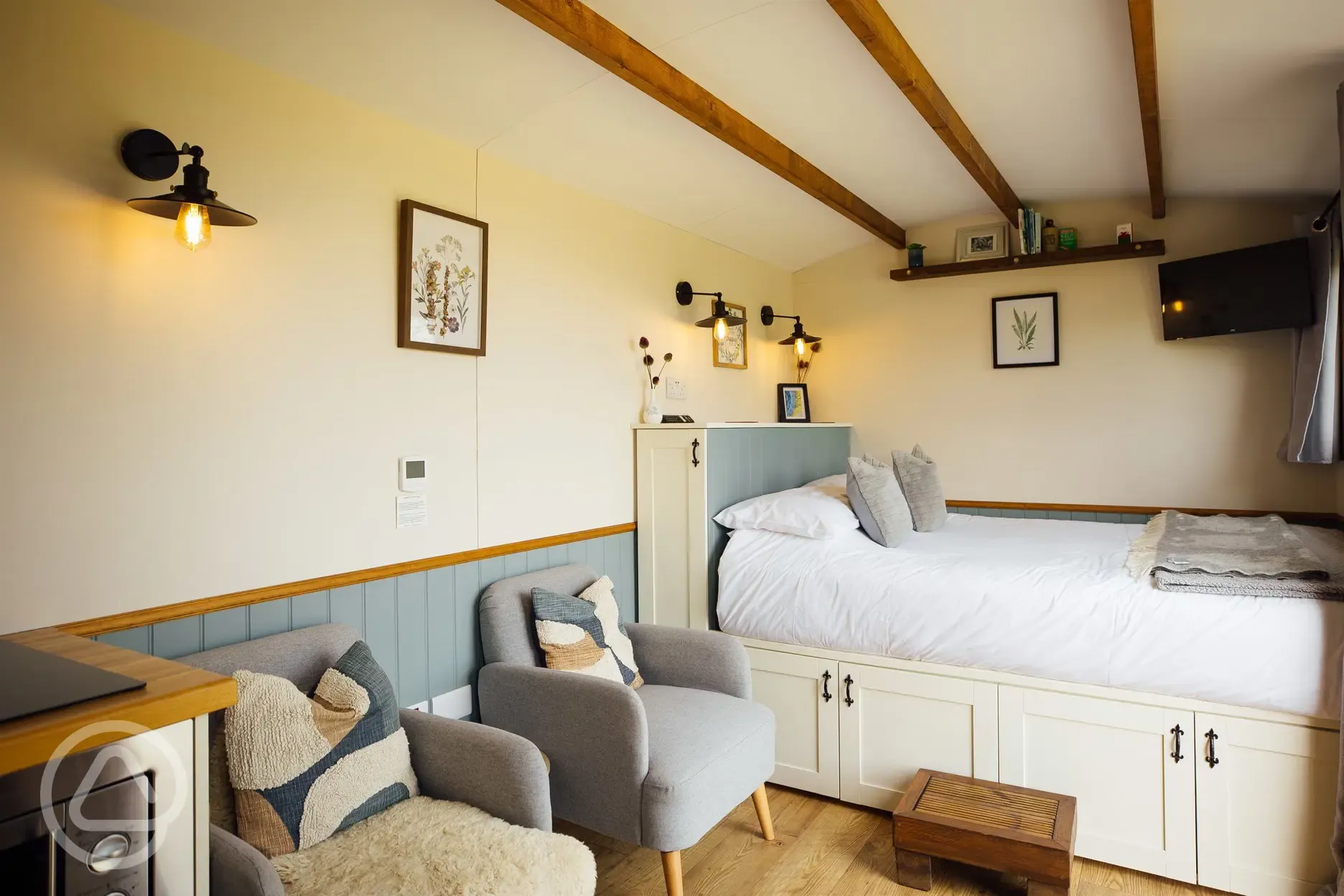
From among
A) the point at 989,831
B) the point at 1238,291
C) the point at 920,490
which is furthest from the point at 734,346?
the point at 989,831

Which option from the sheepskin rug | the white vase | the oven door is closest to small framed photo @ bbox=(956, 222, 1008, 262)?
the white vase

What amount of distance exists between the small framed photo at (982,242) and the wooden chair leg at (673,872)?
3.38 meters

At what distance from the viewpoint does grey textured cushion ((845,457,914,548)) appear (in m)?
3.08

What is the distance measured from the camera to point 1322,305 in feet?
10.2

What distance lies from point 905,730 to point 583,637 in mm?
1183

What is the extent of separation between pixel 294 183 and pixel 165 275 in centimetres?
43

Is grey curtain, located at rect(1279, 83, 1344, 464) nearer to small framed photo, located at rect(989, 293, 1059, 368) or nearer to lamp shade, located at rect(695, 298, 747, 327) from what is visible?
small framed photo, located at rect(989, 293, 1059, 368)

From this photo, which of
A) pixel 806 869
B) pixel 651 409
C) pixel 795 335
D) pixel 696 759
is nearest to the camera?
pixel 696 759

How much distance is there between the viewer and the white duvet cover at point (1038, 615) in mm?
2176

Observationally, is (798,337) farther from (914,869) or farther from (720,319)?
(914,869)

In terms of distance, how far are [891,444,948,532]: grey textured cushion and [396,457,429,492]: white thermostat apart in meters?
2.08

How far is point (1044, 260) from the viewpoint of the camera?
3.96 m

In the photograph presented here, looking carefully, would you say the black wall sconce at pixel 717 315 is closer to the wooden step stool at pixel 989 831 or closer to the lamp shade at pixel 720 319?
the lamp shade at pixel 720 319

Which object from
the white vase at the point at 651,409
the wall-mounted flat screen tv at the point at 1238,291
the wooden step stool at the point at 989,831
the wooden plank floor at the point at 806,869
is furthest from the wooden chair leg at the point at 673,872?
the wall-mounted flat screen tv at the point at 1238,291
